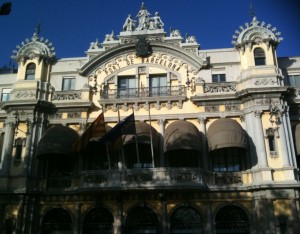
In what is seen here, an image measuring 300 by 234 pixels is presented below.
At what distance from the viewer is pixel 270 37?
2756 centimetres

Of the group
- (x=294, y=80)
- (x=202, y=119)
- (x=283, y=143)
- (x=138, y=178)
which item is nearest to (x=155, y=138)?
(x=138, y=178)

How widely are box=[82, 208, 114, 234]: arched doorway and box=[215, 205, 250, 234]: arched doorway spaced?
7112 mm

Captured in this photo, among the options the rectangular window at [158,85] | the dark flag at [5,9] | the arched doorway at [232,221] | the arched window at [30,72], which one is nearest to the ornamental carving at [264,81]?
the rectangular window at [158,85]

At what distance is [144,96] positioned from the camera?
89.7 feet

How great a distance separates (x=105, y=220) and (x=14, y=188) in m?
6.65

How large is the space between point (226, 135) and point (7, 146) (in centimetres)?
1544

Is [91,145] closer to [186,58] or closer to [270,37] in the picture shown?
[186,58]

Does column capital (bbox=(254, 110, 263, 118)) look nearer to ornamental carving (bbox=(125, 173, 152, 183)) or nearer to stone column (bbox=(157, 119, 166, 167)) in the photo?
stone column (bbox=(157, 119, 166, 167))

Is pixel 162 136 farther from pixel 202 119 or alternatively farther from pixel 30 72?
pixel 30 72

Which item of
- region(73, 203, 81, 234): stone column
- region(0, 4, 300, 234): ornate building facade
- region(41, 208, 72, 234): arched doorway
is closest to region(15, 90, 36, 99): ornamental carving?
region(0, 4, 300, 234): ornate building facade

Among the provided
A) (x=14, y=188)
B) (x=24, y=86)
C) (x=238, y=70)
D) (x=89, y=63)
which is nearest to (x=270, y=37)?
(x=238, y=70)

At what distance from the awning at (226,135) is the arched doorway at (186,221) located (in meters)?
4.39

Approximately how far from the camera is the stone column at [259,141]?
23922mm

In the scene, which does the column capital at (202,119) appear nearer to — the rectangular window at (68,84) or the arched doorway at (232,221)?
the arched doorway at (232,221)
